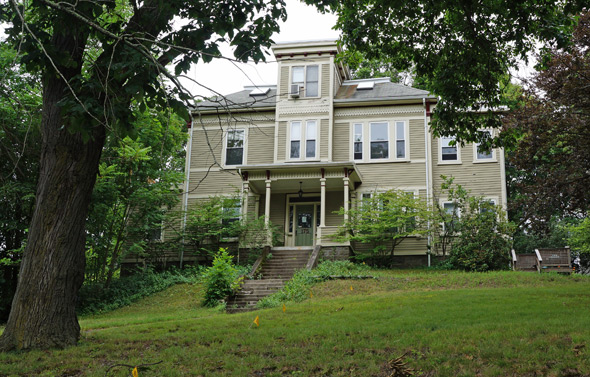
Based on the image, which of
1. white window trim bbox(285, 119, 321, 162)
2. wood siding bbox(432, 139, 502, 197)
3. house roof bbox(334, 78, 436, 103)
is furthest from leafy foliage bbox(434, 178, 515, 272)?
white window trim bbox(285, 119, 321, 162)

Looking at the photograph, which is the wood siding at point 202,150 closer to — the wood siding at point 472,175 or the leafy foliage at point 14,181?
the leafy foliage at point 14,181

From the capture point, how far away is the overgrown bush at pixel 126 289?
55.8 feet

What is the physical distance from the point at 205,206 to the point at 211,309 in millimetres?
7792

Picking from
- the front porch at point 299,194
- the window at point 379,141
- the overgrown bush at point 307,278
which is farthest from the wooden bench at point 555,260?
the window at point 379,141

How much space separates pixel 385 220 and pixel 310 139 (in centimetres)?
515

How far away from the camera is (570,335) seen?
7422mm

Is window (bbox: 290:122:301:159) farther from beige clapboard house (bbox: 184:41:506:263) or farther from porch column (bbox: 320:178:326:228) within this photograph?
porch column (bbox: 320:178:326:228)

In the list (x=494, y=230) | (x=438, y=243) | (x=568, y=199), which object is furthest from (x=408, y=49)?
(x=438, y=243)

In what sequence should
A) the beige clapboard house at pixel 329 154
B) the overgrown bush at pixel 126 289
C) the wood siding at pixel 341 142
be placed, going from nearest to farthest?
the overgrown bush at pixel 126 289 → the beige clapboard house at pixel 329 154 → the wood siding at pixel 341 142

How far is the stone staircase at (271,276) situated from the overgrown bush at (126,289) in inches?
111

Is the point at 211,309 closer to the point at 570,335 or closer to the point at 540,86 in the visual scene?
the point at 570,335

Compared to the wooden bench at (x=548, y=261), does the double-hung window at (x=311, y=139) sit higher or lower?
higher

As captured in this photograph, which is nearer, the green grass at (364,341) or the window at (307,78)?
the green grass at (364,341)

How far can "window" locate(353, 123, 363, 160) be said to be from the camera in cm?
2262
